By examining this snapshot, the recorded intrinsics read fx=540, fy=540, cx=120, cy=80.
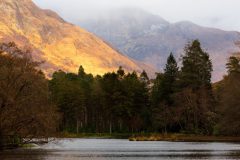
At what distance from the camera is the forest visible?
68.6 meters

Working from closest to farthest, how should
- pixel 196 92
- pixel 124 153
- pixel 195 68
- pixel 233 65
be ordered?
pixel 124 153, pixel 196 92, pixel 233 65, pixel 195 68

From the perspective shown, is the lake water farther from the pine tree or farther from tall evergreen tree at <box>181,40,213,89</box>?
tall evergreen tree at <box>181,40,213,89</box>

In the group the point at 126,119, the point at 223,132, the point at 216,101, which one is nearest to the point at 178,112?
the point at 216,101

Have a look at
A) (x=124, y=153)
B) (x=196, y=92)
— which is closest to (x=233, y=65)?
(x=196, y=92)

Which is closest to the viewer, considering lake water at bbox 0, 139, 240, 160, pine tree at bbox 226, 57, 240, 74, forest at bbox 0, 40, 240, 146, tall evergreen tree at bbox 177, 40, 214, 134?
lake water at bbox 0, 139, 240, 160

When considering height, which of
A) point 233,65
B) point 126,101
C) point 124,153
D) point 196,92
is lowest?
point 124,153

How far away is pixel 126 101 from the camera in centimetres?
15338

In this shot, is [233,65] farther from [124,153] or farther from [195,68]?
[124,153]

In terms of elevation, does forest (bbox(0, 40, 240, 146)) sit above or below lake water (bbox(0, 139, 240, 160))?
above

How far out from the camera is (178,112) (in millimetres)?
132625

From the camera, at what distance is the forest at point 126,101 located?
225 ft

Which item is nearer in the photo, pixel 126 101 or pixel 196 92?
pixel 196 92

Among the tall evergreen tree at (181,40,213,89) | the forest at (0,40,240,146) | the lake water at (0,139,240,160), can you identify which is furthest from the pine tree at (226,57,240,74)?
the lake water at (0,139,240,160)

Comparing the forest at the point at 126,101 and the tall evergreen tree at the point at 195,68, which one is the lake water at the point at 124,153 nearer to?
the forest at the point at 126,101
